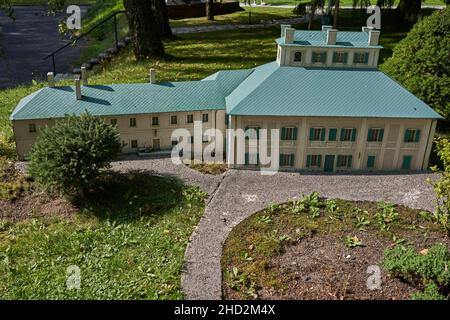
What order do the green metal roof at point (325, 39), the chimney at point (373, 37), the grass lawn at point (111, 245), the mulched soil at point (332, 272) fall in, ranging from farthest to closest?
the green metal roof at point (325, 39)
the chimney at point (373, 37)
the grass lawn at point (111, 245)
the mulched soil at point (332, 272)

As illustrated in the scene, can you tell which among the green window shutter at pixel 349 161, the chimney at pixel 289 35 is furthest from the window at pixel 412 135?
the chimney at pixel 289 35

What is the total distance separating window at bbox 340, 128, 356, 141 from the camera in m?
24.6

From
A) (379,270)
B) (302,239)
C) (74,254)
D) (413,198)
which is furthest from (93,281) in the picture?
(413,198)

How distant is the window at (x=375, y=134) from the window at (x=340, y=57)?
160 inches

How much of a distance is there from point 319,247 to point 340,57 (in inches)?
440

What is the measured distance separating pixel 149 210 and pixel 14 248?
5.45 meters

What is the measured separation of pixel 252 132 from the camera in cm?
2448

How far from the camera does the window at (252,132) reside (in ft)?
80.3

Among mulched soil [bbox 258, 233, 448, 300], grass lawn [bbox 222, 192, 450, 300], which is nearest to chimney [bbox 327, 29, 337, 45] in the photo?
grass lawn [bbox 222, 192, 450, 300]

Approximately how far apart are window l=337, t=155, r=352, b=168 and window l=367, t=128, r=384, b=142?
1.34 m

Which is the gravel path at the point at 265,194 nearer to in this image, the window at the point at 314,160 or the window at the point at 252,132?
the window at the point at 314,160

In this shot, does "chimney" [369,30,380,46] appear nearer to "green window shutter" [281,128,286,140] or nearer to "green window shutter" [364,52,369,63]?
"green window shutter" [364,52,369,63]
